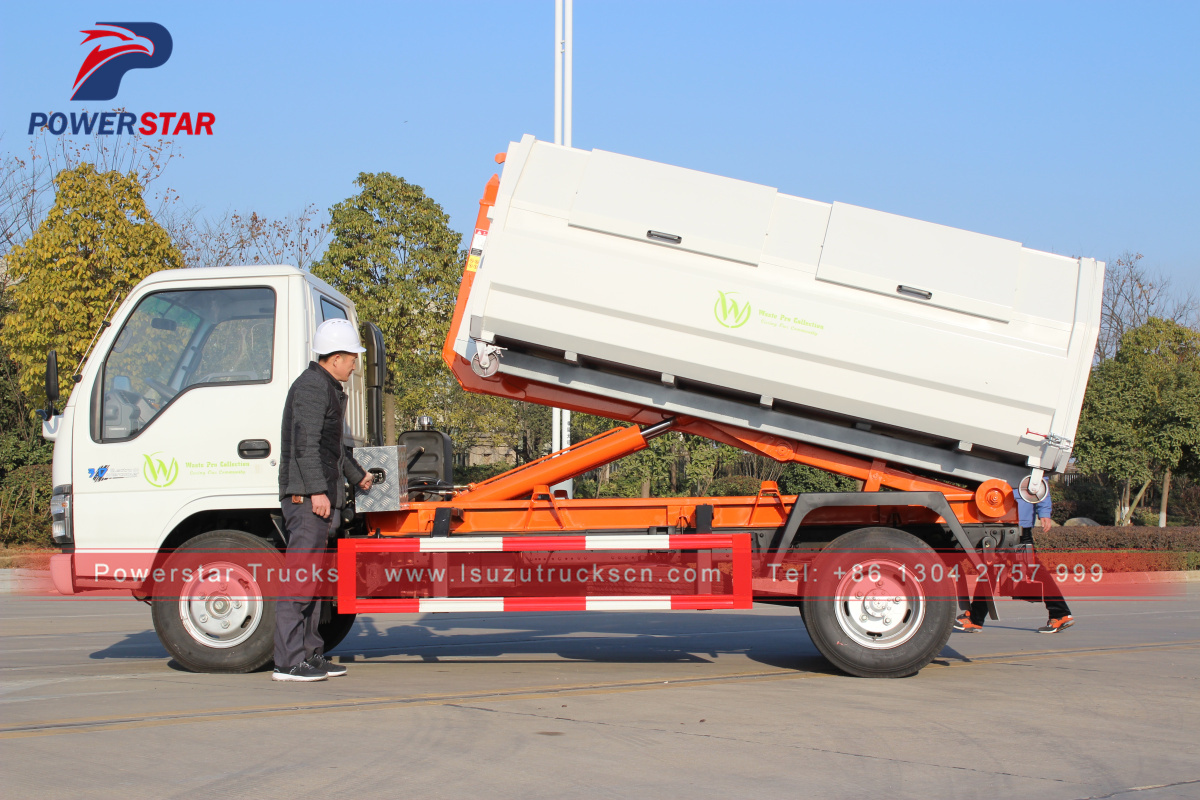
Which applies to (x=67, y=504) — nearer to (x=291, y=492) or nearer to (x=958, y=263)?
(x=291, y=492)

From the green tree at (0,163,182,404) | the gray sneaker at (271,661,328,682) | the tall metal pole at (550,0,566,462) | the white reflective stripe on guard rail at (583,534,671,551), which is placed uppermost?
the tall metal pole at (550,0,566,462)

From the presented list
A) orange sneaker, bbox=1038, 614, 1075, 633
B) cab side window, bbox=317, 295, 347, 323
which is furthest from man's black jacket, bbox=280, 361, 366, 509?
orange sneaker, bbox=1038, 614, 1075, 633

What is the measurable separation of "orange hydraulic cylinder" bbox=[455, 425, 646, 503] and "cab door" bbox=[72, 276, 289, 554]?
1.39 m

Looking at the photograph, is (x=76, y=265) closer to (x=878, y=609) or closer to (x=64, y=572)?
(x=64, y=572)

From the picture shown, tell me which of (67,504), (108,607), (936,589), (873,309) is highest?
(873,309)

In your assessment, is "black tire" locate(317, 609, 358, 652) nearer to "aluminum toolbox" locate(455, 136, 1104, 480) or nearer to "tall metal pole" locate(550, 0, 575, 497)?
"aluminum toolbox" locate(455, 136, 1104, 480)

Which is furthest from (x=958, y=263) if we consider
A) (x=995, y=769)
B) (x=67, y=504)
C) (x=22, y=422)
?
(x=22, y=422)

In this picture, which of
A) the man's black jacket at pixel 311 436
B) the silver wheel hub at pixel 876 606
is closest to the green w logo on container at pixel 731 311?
the silver wheel hub at pixel 876 606

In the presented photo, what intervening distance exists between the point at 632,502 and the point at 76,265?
16414 millimetres

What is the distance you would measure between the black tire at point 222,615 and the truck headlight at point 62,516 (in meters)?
0.64

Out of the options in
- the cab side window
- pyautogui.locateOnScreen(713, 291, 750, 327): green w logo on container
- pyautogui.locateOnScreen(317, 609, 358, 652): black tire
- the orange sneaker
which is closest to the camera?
pyautogui.locateOnScreen(713, 291, 750, 327): green w logo on container

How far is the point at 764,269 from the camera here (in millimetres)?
6754

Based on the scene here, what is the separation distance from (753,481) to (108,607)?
1498 centimetres

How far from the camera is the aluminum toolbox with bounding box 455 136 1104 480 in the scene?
6684 mm
